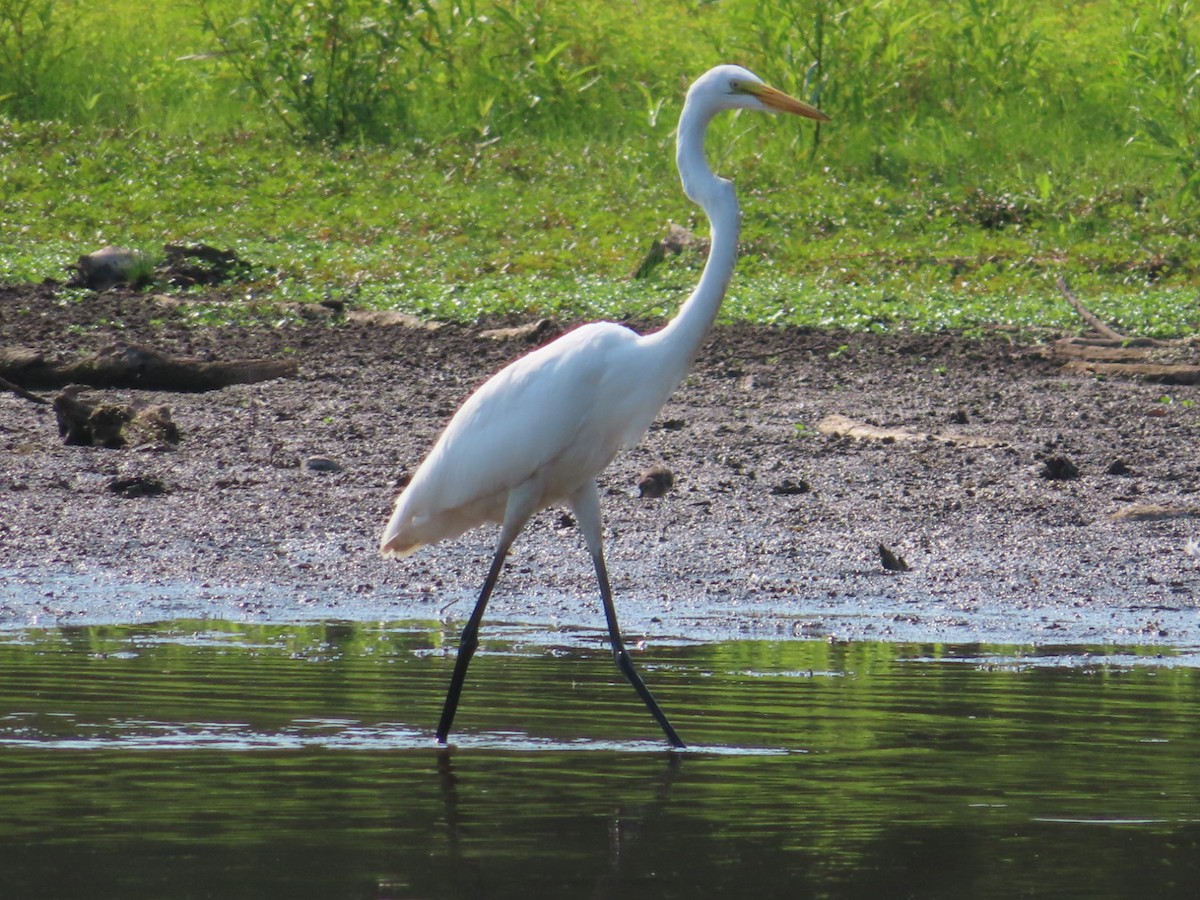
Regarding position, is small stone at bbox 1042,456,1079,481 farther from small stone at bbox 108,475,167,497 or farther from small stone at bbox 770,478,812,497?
small stone at bbox 108,475,167,497

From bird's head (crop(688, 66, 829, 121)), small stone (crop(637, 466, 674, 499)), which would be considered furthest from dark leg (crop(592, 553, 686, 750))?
small stone (crop(637, 466, 674, 499))

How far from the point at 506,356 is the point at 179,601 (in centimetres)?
426

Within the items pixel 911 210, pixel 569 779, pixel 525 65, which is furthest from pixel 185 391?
pixel 525 65

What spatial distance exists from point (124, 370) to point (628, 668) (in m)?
4.90

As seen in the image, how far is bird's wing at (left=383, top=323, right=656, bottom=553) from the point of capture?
5551 millimetres

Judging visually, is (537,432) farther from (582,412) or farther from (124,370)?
(124,370)

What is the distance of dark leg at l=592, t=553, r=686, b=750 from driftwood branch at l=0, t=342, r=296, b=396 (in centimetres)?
464

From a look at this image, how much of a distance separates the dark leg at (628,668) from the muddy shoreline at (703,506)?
950 millimetres

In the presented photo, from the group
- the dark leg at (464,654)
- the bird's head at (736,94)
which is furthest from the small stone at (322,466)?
the bird's head at (736,94)

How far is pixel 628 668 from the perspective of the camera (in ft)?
18.2

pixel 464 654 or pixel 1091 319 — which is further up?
pixel 464 654

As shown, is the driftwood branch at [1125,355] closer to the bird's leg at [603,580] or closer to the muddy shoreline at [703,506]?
the muddy shoreline at [703,506]

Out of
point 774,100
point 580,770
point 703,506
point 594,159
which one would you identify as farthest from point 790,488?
point 594,159

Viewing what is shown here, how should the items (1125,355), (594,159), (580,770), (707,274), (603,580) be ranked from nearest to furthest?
(580,770) → (707,274) → (603,580) → (1125,355) → (594,159)
